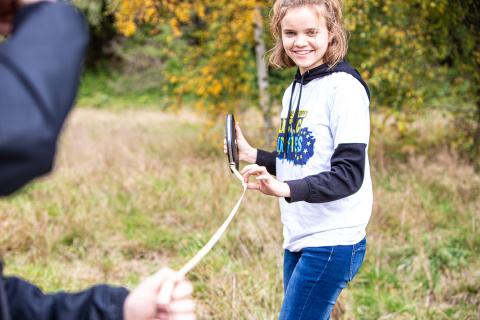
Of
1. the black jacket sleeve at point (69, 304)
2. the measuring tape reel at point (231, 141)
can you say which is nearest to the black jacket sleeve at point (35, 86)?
the black jacket sleeve at point (69, 304)

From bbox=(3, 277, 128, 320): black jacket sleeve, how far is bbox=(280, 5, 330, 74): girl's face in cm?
136

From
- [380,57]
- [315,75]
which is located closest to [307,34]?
[315,75]

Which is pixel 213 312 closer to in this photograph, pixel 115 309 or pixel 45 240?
pixel 45 240

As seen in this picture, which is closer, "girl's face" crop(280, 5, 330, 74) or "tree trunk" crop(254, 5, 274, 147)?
"girl's face" crop(280, 5, 330, 74)

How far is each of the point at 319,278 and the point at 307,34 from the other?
840mm

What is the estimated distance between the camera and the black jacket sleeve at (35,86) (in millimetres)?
773

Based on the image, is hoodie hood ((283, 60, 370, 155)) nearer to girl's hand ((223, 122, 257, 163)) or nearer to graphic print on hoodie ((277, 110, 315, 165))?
graphic print on hoodie ((277, 110, 315, 165))

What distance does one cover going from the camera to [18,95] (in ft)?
2.54

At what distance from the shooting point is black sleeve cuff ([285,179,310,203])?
6.47ft

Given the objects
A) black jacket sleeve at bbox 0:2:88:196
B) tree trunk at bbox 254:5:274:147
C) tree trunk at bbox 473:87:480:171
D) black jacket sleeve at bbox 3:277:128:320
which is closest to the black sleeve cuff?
black jacket sleeve at bbox 3:277:128:320

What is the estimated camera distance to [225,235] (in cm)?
446

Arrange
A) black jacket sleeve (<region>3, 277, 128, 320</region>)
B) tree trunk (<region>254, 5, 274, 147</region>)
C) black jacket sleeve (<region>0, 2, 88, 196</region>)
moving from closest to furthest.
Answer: black jacket sleeve (<region>0, 2, 88, 196</region>) < black jacket sleeve (<region>3, 277, 128, 320</region>) < tree trunk (<region>254, 5, 274, 147</region>)

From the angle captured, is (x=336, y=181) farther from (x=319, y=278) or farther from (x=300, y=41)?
(x=300, y=41)

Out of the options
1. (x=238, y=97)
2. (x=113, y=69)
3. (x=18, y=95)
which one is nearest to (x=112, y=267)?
(x=18, y=95)
